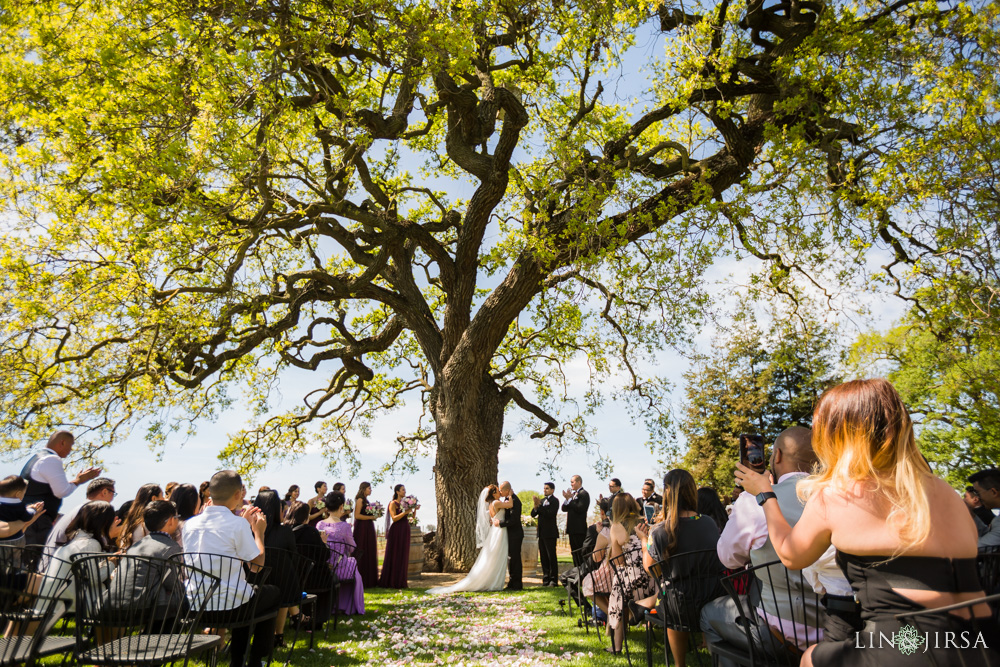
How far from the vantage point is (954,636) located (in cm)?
187

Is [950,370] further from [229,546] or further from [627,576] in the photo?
[229,546]

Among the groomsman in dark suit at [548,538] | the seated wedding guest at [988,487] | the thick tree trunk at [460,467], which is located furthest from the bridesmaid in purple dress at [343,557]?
the seated wedding guest at [988,487]

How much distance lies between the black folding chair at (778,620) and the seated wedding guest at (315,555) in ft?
15.2

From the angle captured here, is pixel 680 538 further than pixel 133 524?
No

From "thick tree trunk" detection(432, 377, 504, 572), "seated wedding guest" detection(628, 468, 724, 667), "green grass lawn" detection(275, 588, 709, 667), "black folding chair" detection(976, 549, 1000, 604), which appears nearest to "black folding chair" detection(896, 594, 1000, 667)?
"black folding chair" detection(976, 549, 1000, 604)

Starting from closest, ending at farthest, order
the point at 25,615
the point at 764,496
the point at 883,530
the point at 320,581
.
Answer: the point at 883,530
the point at 764,496
the point at 25,615
the point at 320,581

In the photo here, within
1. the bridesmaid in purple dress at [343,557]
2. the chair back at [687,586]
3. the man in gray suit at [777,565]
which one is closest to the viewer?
the man in gray suit at [777,565]

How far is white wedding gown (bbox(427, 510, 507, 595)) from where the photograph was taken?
35.2 ft

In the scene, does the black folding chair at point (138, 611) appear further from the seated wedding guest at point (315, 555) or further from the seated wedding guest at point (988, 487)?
the seated wedding guest at point (988, 487)

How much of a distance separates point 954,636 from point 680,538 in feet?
9.17

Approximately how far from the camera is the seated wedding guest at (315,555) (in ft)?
21.5

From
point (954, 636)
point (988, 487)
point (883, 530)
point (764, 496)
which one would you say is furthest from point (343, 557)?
point (988, 487)

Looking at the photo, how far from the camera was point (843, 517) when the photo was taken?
2115mm

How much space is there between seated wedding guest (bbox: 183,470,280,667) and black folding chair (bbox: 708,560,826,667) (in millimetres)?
3196
